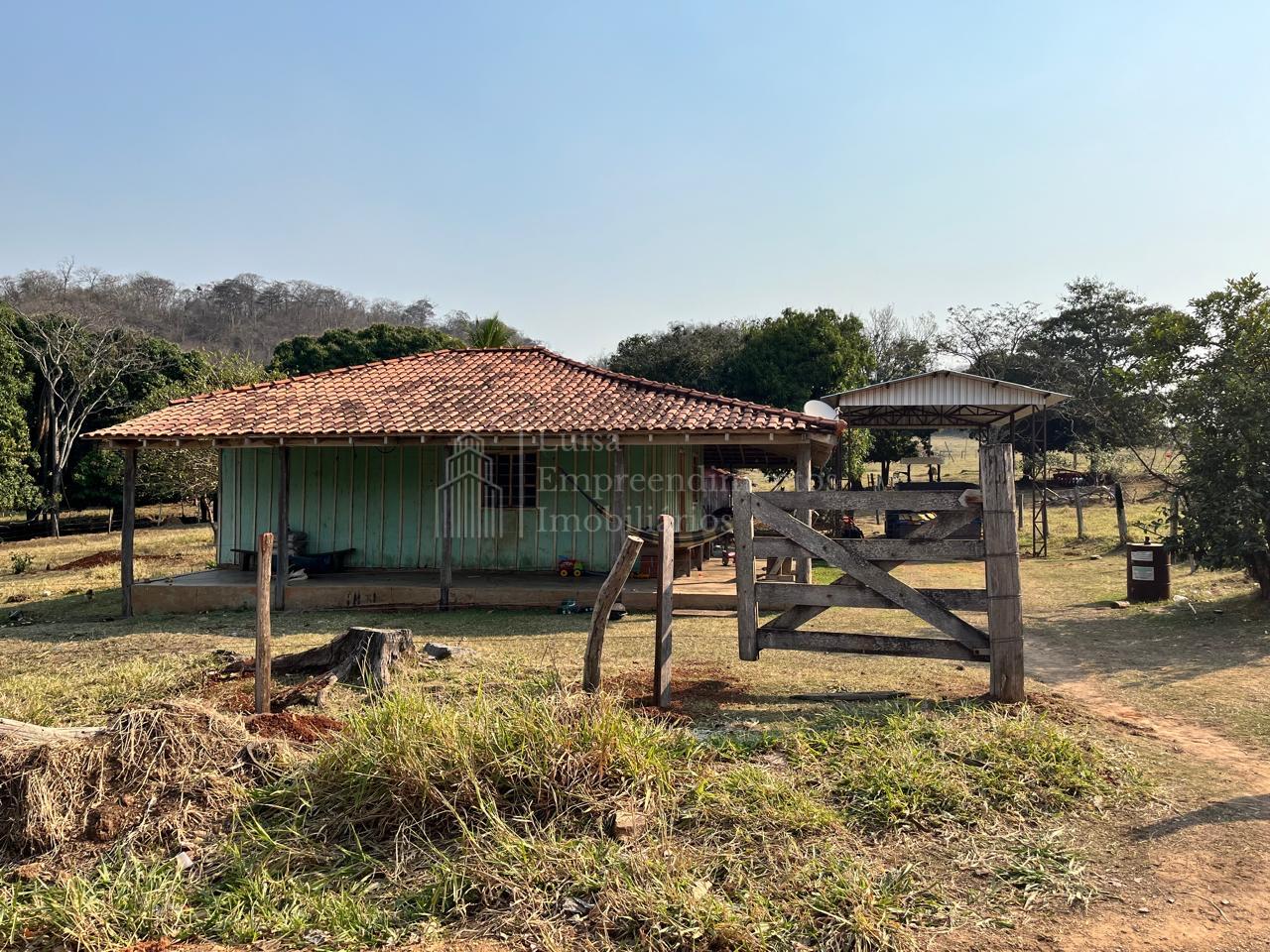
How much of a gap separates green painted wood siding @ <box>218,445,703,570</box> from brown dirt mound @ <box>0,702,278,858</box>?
8.45 meters

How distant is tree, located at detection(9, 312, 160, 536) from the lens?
27500 millimetres

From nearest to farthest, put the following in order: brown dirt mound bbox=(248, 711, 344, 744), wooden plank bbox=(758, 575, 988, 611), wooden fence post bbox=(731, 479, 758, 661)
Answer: brown dirt mound bbox=(248, 711, 344, 744) → wooden plank bbox=(758, 575, 988, 611) → wooden fence post bbox=(731, 479, 758, 661)

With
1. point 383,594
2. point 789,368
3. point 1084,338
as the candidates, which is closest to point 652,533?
point 383,594

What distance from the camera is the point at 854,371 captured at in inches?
1259

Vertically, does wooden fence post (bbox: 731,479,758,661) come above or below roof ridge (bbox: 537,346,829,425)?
below

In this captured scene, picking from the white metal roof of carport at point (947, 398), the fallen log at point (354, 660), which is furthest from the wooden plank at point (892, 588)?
the white metal roof of carport at point (947, 398)

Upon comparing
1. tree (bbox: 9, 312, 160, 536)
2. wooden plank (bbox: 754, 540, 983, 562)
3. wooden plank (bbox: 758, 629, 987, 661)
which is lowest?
wooden plank (bbox: 758, 629, 987, 661)

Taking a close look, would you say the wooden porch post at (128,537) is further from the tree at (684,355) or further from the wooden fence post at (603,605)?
the tree at (684,355)

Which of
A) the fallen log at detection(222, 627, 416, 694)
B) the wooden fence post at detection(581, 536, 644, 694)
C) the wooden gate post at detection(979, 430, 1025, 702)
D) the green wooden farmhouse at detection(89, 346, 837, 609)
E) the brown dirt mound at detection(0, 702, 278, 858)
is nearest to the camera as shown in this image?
the brown dirt mound at detection(0, 702, 278, 858)

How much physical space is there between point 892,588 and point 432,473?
888 cm

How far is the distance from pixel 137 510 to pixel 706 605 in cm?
2503

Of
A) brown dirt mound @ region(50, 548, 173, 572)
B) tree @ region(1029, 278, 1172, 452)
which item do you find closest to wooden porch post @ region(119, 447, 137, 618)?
brown dirt mound @ region(50, 548, 173, 572)

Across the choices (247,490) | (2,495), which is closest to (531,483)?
(247,490)

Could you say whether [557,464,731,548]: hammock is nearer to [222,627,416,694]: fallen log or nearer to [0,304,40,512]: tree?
[222,627,416,694]: fallen log
